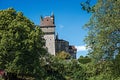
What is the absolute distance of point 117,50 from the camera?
108ft

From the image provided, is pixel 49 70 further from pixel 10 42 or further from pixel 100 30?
pixel 100 30

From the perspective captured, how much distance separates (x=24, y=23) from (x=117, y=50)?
21.0m

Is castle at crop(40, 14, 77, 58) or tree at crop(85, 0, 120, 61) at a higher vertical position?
castle at crop(40, 14, 77, 58)

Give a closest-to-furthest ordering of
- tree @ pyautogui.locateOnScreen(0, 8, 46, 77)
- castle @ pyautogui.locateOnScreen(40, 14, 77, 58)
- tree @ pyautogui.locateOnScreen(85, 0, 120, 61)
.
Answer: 1. tree @ pyautogui.locateOnScreen(85, 0, 120, 61)
2. tree @ pyautogui.locateOnScreen(0, 8, 46, 77)
3. castle @ pyautogui.locateOnScreen(40, 14, 77, 58)

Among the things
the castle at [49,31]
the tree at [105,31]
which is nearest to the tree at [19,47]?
the tree at [105,31]

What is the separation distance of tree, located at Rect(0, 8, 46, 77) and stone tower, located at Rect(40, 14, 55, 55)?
6498cm

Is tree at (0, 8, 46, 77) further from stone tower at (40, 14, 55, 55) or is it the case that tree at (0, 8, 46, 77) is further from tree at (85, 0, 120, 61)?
stone tower at (40, 14, 55, 55)

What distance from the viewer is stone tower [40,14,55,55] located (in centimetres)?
11731

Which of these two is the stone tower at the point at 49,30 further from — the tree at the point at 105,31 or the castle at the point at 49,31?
the tree at the point at 105,31

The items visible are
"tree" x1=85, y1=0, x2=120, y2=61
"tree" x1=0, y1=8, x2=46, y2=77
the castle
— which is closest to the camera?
"tree" x1=85, y1=0, x2=120, y2=61

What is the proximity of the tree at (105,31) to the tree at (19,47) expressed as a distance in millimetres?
15518

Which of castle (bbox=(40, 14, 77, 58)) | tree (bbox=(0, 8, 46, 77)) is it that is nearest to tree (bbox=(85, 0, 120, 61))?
tree (bbox=(0, 8, 46, 77))

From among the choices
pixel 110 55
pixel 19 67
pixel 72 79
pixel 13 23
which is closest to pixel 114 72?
pixel 110 55

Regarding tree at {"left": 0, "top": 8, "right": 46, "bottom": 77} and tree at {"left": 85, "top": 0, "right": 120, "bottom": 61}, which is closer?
tree at {"left": 85, "top": 0, "right": 120, "bottom": 61}
